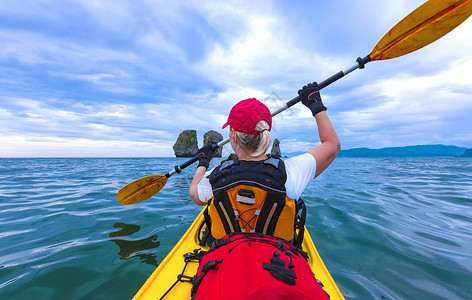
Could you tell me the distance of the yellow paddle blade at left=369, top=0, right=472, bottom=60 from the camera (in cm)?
284

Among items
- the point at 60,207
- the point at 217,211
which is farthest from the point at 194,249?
the point at 60,207

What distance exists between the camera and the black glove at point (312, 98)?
2.14 m

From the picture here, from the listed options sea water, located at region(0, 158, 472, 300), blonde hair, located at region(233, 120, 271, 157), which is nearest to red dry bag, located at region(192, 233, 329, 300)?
blonde hair, located at region(233, 120, 271, 157)

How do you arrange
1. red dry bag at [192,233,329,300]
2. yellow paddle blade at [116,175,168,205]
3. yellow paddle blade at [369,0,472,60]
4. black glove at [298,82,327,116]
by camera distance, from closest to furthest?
red dry bag at [192,233,329,300]
black glove at [298,82,327,116]
yellow paddle blade at [369,0,472,60]
yellow paddle blade at [116,175,168,205]

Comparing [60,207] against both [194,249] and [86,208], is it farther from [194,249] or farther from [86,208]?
[194,249]

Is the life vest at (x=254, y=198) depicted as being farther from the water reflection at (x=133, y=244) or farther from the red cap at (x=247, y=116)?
the water reflection at (x=133, y=244)

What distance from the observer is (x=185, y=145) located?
7162 cm

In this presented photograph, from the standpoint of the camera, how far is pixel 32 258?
321cm

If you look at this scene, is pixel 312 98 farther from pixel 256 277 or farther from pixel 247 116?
pixel 256 277

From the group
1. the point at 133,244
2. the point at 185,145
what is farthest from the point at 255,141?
the point at 185,145

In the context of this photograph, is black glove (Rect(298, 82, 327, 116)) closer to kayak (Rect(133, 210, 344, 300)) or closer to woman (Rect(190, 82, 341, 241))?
woman (Rect(190, 82, 341, 241))

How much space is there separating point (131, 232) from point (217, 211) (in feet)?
10.6

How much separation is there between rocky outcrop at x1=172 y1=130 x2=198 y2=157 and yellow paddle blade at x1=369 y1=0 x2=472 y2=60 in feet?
230

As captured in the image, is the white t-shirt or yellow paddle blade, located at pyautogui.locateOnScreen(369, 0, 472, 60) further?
yellow paddle blade, located at pyautogui.locateOnScreen(369, 0, 472, 60)
